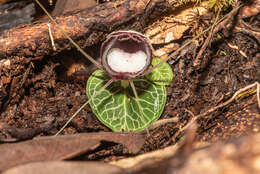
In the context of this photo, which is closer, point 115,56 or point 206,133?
point 206,133

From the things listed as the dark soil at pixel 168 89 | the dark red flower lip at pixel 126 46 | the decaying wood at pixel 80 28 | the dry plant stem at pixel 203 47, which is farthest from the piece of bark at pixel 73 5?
the dry plant stem at pixel 203 47

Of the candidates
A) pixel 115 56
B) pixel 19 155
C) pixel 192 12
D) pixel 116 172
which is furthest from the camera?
pixel 192 12

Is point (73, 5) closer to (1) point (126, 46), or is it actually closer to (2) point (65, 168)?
(1) point (126, 46)

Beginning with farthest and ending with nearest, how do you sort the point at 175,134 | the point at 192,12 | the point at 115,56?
the point at 192,12 → the point at 115,56 → the point at 175,134

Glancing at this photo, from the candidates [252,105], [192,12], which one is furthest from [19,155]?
[192,12]

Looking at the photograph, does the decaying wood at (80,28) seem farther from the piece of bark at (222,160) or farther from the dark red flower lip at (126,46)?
the piece of bark at (222,160)

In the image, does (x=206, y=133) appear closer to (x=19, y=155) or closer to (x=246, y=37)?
(x=246, y=37)

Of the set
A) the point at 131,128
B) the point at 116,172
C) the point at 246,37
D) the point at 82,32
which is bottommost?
the point at 131,128

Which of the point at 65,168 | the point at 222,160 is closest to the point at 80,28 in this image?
the point at 65,168
